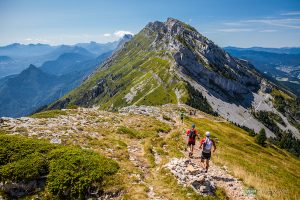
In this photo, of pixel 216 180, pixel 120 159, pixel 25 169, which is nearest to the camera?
pixel 25 169

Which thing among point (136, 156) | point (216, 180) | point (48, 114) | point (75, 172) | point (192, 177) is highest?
point (48, 114)

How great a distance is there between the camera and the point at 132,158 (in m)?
27.4

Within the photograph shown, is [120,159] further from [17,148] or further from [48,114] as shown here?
[48,114]

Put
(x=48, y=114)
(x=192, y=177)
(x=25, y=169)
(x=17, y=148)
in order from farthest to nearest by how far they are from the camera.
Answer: (x=48, y=114), (x=17, y=148), (x=192, y=177), (x=25, y=169)

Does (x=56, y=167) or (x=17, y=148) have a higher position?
(x=17, y=148)

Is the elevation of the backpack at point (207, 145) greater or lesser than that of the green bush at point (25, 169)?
greater

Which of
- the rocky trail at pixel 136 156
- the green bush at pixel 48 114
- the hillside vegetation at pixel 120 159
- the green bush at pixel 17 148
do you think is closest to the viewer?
the hillside vegetation at pixel 120 159

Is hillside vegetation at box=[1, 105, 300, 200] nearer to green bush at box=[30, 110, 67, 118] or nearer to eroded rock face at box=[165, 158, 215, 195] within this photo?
eroded rock face at box=[165, 158, 215, 195]

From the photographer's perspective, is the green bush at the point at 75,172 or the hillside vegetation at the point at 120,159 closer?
the green bush at the point at 75,172

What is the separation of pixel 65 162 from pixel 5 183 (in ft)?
15.6

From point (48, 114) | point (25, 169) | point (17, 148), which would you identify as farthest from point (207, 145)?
point (48, 114)

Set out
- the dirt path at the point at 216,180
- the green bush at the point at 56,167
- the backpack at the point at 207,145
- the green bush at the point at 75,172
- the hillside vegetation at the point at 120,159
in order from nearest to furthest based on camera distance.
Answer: the green bush at the point at 75,172 → the green bush at the point at 56,167 → the hillside vegetation at the point at 120,159 → the dirt path at the point at 216,180 → the backpack at the point at 207,145

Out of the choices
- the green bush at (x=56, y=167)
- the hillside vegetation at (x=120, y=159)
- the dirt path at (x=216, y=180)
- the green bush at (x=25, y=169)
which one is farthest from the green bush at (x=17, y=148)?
the dirt path at (x=216, y=180)

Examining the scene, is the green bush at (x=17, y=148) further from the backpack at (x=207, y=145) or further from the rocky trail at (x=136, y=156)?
the backpack at (x=207, y=145)
